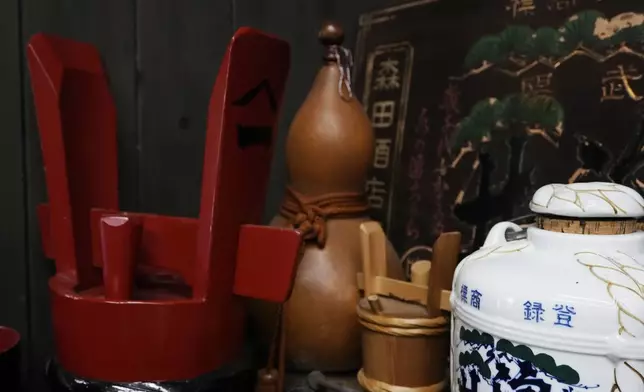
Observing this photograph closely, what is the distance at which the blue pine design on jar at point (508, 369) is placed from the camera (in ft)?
1.31

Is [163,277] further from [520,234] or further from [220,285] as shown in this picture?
[520,234]

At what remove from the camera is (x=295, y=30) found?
2.75 feet

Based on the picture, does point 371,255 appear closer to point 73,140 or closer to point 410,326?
point 410,326

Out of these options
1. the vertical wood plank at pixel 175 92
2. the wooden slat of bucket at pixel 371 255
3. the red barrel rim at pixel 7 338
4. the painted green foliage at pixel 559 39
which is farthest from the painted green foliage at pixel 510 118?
the red barrel rim at pixel 7 338

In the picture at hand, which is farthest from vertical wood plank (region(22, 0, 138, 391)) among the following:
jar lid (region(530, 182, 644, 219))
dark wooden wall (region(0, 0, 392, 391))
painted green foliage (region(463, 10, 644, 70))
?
jar lid (region(530, 182, 644, 219))

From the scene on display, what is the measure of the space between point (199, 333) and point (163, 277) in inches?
4.6

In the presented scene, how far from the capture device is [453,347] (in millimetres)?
463

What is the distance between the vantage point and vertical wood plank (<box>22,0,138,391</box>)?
0.69 m

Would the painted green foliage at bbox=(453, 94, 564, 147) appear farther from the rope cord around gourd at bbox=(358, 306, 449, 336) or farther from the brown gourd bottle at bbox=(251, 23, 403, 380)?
the rope cord around gourd at bbox=(358, 306, 449, 336)

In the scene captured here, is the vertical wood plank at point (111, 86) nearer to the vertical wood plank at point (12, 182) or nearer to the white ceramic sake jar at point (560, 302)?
the vertical wood plank at point (12, 182)

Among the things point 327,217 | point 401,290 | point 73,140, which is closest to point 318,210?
point 327,217

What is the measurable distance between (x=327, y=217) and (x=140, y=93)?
278mm

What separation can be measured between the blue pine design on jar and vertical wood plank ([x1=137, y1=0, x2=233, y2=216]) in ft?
1.40

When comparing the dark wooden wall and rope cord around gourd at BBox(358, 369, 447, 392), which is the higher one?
the dark wooden wall
